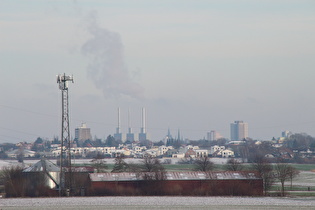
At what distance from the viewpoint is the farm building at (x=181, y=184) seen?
210 feet

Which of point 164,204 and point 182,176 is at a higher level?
point 182,176

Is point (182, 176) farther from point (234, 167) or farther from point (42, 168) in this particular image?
point (234, 167)

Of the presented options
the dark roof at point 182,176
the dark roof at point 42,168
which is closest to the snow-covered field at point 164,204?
the dark roof at point 182,176

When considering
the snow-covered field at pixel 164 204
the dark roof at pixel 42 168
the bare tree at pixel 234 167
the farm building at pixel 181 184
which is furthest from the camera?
the bare tree at pixel 234 167

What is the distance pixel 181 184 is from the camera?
67.1 meters

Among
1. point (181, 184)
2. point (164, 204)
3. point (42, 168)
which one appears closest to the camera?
point (164, 204)

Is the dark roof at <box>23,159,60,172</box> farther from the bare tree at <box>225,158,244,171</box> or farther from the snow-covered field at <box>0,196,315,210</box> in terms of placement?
the bare tree at <box>225,158,244,171</box>

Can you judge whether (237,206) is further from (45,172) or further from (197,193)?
(45,172)

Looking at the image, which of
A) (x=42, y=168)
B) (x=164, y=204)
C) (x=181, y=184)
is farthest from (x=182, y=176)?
(x=164, y=204)

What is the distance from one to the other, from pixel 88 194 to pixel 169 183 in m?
7.92

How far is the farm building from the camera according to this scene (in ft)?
210

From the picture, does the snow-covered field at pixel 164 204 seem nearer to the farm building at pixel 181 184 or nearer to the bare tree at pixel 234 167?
the farm building at pixel 181 184

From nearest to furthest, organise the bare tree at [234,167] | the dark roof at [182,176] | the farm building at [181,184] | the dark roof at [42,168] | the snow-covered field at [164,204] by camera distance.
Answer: the snow-covered field at [164,204]
the farm building at [181,184]
the dark roof at [182,176]
the dark roof at [42,168]
the bare tree at [234,167]

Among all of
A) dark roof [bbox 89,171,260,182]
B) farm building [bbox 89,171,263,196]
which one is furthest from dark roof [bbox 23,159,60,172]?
farm building [bbox 89,171,263,196]
